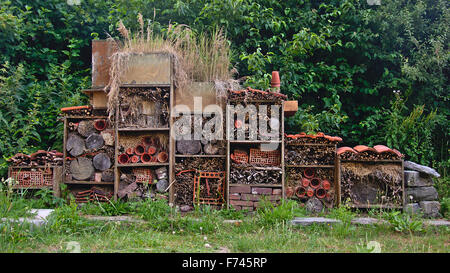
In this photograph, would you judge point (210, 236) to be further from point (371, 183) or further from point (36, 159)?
point (36, 159)

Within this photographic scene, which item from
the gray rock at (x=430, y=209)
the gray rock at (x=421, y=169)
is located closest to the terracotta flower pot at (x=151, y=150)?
the gray rock at (x=421, y=169)

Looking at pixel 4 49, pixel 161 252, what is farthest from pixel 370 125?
pixel 4 49

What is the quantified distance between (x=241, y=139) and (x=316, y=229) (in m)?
1.75

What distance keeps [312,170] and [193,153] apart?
6.46 ft

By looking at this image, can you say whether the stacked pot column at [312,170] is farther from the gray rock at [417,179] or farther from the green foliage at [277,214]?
the gray rock at [417,179]

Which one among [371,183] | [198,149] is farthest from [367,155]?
[198,149]

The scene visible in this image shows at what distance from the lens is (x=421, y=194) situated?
5633mm

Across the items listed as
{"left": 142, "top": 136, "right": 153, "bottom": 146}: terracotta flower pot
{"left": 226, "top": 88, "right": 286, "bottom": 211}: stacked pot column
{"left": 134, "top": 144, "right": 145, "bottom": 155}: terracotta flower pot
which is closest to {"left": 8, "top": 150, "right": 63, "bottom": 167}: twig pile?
{"left": 134, "top": 144, "right": 145, "bottom": 155}: terracotta flower pot

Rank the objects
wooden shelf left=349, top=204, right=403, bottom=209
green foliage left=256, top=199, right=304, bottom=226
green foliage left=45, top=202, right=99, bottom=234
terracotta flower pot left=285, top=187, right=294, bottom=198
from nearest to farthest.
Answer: green foliage left=45, top=202, right=99, bottom=234 < green foliage left=256, top=199, right=304, bottom=226 < wooden shelf left=349, top=204, right=403, bottom=209 < terracotta flower pot left=285, top=187, right=294, bottom=198

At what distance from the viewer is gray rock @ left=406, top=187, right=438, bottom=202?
563 centimetres

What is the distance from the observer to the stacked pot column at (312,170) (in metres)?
5.70

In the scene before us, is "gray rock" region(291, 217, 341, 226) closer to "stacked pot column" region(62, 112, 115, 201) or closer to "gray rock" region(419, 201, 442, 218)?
"gray rock" region(419, 201, 442, 218)

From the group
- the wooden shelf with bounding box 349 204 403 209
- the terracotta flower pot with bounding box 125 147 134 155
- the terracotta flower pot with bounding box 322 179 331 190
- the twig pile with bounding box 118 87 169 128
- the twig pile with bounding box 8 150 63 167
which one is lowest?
the wooden shelf with bounding box 349 204 403 209

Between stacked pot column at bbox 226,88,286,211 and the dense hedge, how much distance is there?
1112mm
